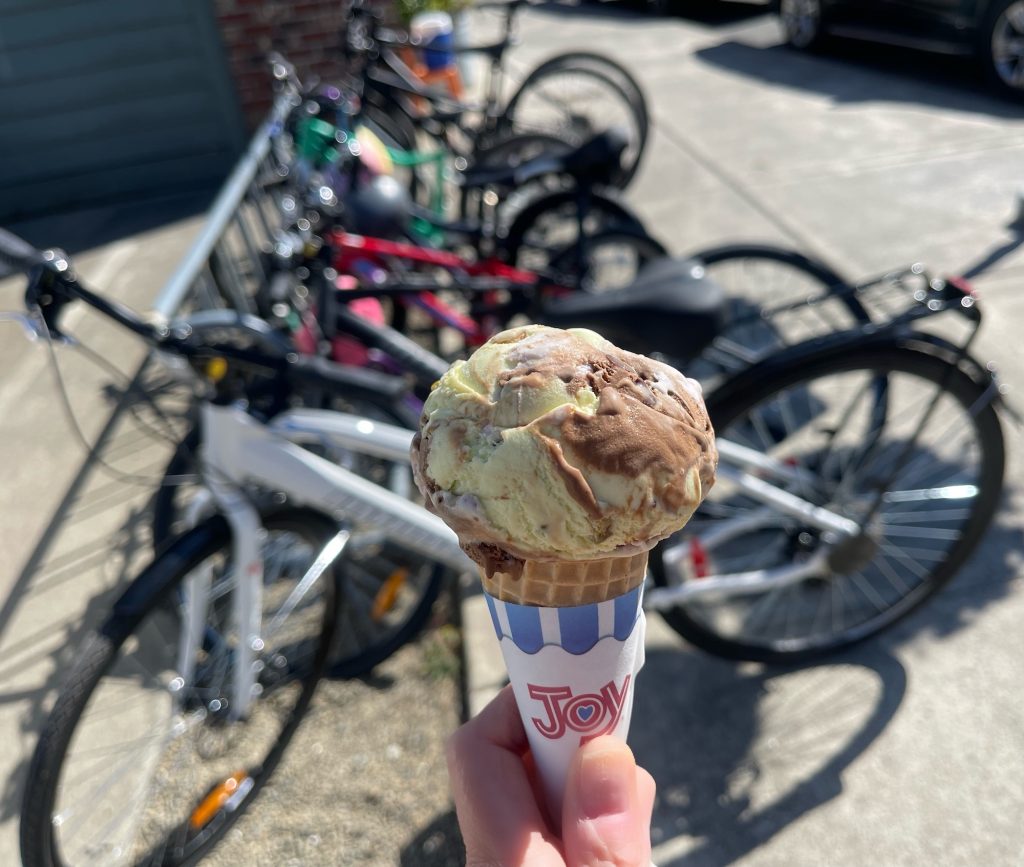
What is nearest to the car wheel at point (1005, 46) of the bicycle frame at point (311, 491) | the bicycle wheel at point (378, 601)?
the bicycle frame at point (311, 491)

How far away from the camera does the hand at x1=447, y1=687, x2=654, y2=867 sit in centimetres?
116

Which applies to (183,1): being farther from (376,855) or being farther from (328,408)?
(376,855)

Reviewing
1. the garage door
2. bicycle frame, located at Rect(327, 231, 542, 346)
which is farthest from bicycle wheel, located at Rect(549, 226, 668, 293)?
the garage door

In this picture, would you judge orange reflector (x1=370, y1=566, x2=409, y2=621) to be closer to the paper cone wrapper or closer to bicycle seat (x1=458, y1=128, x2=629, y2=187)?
bicycle seat (x1=458, y1=128, x2=629, y2=187)

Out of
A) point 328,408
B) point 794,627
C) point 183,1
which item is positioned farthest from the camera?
point 183,1

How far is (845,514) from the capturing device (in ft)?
8.45

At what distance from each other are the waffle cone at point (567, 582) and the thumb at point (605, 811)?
0.70 ft

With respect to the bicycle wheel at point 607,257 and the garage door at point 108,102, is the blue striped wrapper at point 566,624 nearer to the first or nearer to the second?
the bicycle wheel at point 607,257

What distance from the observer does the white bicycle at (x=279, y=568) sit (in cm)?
213

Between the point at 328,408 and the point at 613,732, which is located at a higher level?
the point at 613,732

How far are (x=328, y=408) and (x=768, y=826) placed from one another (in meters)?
2.00

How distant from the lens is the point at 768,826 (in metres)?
2.38

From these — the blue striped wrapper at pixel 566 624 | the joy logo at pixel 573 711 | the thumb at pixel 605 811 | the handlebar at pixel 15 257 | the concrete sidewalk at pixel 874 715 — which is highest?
the handlebar at pixel 15 257

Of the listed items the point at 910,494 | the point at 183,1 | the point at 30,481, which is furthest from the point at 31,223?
the point at 910,494
